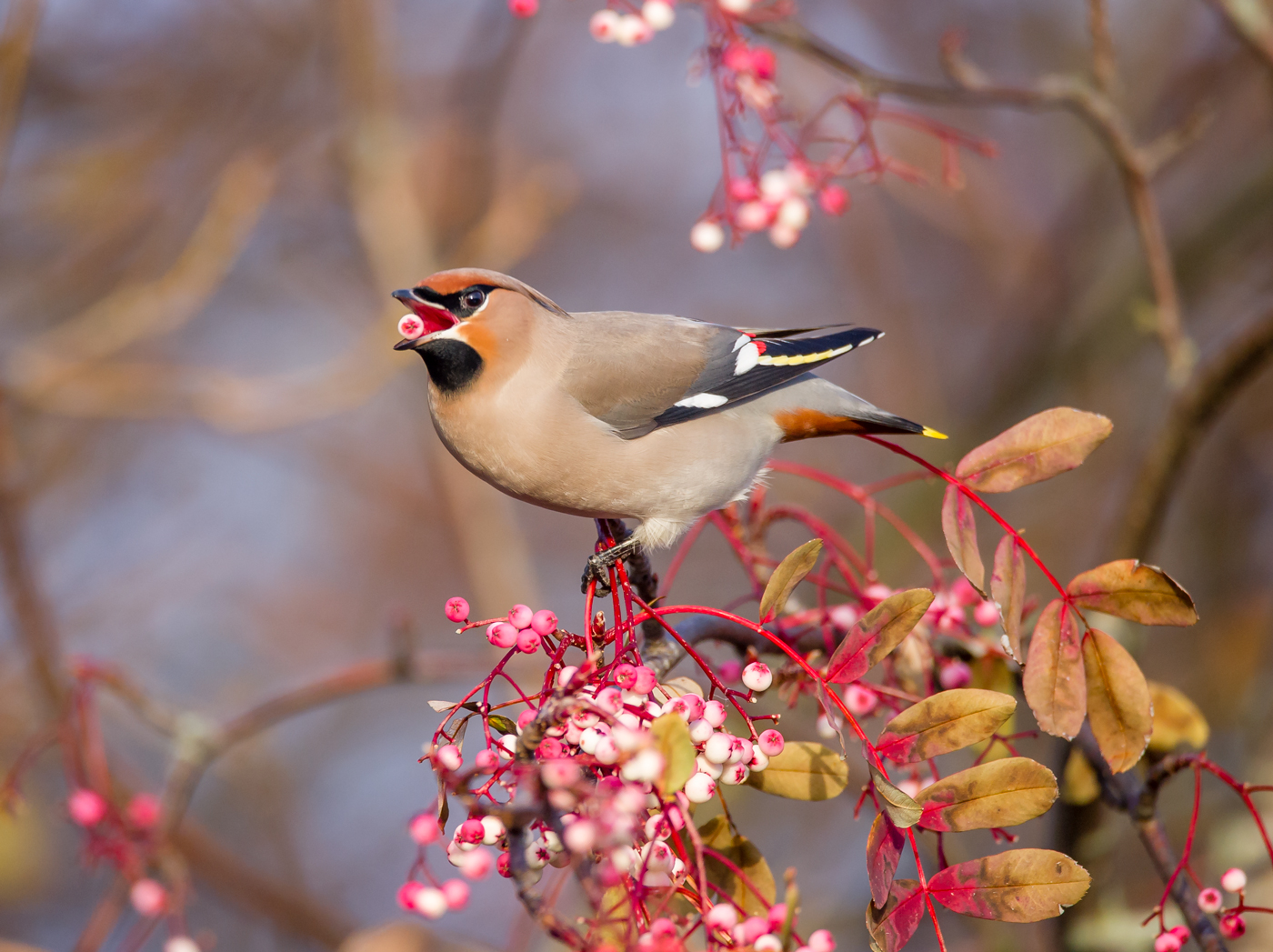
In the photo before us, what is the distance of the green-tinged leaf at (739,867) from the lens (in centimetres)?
140

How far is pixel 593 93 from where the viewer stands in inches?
275

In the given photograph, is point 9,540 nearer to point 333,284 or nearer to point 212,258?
point 212,258

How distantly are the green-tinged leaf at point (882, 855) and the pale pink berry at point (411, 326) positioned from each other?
3.72ft

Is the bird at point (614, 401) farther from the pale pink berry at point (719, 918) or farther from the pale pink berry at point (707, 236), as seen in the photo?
the pale pink berry at point (719, 918)

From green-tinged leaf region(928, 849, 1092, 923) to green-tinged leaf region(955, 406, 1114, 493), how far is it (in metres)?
0.45

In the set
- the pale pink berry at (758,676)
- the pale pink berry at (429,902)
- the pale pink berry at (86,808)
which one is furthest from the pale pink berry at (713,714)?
the pale pink berry at (86,808)

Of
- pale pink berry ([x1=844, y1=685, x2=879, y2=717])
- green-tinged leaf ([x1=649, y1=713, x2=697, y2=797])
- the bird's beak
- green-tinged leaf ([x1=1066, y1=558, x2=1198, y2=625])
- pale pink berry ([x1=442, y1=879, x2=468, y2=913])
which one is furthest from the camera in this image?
the bird's beak

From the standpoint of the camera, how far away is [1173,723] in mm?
1794

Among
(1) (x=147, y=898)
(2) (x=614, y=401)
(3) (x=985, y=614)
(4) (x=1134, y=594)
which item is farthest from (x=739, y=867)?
(1) (x=147, y=898)

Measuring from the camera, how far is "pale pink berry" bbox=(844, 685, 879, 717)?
1702mm

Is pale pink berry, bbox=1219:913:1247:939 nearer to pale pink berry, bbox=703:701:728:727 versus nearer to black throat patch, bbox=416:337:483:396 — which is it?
pale pink berry, bbox=703:701:728:727

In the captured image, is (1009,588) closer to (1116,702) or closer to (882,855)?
(1116,702)

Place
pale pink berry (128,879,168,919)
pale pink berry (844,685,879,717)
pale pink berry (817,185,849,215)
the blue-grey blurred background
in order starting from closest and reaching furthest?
pale pink berry (844,685,879,717)
pale pink berry (128,879,168,919)
pale pink berry (817,185,849,215)
the blue-grey blurred background

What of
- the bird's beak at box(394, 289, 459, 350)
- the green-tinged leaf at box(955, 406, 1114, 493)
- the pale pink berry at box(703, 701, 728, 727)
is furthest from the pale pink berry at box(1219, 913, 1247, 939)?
the bird's beak at box(394, 289, 459, 350)
